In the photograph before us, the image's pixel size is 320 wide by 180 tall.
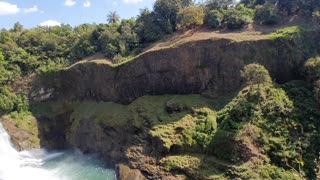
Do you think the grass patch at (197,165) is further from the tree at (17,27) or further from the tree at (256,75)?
the tree at (17,27)

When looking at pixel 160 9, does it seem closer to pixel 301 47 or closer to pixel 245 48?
pixel 245 48

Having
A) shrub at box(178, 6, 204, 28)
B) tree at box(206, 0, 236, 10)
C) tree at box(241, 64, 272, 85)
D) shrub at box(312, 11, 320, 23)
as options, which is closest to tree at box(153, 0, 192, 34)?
shrub at box(178, 6, 204, 28)

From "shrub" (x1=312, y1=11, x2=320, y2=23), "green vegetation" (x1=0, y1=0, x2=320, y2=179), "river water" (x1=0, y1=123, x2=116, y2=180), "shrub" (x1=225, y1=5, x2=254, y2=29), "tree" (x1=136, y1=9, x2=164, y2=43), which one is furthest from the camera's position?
"tree" (x1=136, y1=9, x2=164, y2=43)

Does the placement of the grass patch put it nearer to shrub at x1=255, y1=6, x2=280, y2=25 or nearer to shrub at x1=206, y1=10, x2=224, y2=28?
shrub at x1=206, y1=10, x2=224, y2=28

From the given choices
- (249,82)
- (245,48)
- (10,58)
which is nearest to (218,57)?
(245,48)

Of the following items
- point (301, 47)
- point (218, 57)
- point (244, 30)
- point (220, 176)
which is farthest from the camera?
point (244, 30)

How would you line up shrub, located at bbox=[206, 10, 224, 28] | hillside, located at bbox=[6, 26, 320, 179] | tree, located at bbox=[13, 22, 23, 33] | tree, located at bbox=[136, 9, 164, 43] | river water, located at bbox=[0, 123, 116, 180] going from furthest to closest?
tree, located at bbox=[13, 22, 23, 33], tree, located at bbox=[136, 9, 164, 43], shrub, located at bbox=[206, 10, 224, 28], river water, located at bbox=[0, 123, 116, 180], hillside, located at bbox=[6, 26, 320, 179]

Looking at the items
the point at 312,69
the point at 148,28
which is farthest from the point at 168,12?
the point at 312,69
